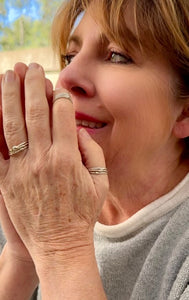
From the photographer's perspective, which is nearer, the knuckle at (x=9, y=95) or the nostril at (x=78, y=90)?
the knuckle at (x=9, y=95)

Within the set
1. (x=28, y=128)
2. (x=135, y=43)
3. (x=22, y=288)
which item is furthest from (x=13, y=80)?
(x=22, y=288)

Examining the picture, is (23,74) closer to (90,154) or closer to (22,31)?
(90,154)

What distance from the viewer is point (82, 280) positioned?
0.63m

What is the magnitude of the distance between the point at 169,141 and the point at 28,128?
15.9 inches

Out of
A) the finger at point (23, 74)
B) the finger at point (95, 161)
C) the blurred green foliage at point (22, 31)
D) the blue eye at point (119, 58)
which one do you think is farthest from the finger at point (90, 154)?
the blurred green foliage at point (22, 31)

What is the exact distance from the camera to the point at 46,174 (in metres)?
0.63

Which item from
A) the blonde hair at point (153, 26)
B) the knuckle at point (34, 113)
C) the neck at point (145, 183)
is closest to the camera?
the knuckle at point (34, 113)

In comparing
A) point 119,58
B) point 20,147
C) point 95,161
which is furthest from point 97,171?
point 119,58

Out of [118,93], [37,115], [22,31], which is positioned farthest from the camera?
[22,31]

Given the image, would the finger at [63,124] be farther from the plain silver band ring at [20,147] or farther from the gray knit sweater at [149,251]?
the gray knit sweater at [149,251]

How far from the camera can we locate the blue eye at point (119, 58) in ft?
2.64

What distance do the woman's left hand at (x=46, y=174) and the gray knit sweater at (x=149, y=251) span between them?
0.23 meters

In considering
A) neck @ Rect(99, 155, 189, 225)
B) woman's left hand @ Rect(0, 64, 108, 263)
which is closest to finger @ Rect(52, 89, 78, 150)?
woman's left hand @ Rect(0, 64, 108, 263)

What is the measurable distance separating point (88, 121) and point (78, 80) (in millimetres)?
92
